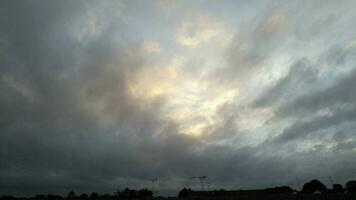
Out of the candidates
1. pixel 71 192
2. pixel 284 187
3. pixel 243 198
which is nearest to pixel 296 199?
pixel 243 198

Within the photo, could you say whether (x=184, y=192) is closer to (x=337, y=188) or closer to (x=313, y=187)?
(x=313, y=187)

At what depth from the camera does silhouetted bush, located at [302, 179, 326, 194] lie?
161m

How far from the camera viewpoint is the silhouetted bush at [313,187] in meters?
161

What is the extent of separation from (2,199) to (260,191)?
130 metres

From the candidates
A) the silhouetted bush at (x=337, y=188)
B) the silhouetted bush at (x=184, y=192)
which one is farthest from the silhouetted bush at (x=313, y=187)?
the silhouetted bush at (x=184, y=192)

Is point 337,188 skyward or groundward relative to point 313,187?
groundward

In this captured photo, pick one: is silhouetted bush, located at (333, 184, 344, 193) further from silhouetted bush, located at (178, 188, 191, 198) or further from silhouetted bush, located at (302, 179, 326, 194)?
silhouetted bush, located at (178, 188, 191, 198)

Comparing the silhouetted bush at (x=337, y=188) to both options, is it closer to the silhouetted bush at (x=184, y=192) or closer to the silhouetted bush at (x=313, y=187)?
the silhouetted bush at (x=313, y=187)

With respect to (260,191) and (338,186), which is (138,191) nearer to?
(260,191)

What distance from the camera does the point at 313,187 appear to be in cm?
16438

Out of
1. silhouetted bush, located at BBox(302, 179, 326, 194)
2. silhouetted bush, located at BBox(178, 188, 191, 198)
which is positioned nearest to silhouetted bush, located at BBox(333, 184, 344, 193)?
silhouetted bush, located at BBox(302, 179, 326, 194)

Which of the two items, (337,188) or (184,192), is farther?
(337,188)

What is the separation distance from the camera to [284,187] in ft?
525

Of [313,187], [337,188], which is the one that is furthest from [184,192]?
[337,188]
